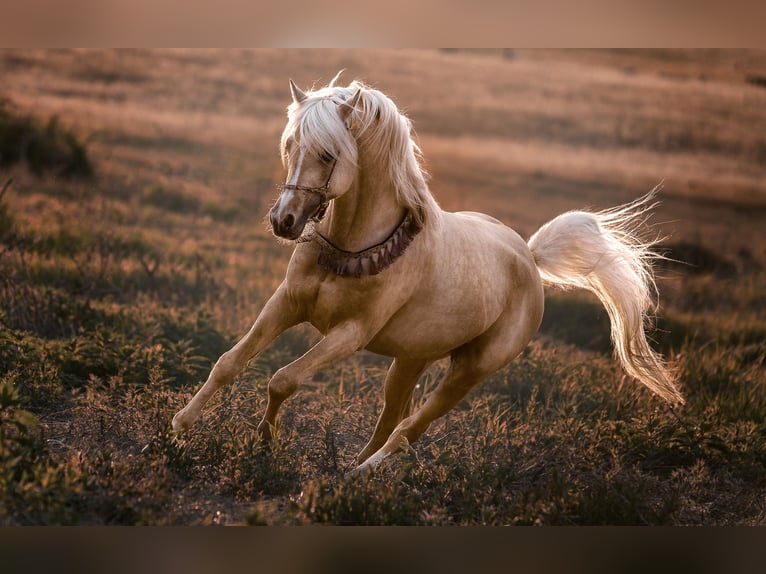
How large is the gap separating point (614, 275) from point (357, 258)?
1.81 meters

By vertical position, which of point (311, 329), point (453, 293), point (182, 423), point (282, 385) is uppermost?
point (453, 293)

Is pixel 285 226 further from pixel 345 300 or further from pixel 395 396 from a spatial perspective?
pixel 395 396

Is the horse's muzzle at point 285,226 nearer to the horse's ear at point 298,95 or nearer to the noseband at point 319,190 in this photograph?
the noseband at point 319,190

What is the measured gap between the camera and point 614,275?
17.6 feet

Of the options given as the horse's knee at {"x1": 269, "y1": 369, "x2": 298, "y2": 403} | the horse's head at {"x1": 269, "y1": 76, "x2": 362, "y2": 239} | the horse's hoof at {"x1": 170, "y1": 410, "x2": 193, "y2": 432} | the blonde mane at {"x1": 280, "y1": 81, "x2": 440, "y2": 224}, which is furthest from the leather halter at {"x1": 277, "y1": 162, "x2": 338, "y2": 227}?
the horse's hoof at {"x1": 170, "y1": 410, "x2": 193, "y2": 432}

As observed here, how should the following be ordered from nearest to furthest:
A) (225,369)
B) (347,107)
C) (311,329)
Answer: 1. (347,107)
2. (225,369)
3. (311,329)

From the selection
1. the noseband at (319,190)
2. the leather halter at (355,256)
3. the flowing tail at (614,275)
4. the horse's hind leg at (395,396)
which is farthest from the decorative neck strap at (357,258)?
the flowing tail at (614,275)

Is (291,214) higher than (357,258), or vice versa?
(291,214)

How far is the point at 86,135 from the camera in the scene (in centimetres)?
902

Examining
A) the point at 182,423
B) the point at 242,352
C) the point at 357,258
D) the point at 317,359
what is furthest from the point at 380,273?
the point at 182,423

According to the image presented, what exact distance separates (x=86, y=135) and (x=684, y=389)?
596cm

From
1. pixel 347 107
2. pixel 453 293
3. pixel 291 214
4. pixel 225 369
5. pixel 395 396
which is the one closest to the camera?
pixel 291 214

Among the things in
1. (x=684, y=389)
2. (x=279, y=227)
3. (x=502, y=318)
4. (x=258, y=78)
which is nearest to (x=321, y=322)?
(x=279, y=227)

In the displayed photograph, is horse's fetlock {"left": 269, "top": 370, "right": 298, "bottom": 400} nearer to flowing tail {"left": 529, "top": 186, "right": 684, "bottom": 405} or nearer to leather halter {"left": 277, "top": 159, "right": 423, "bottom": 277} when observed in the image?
leather halter {"left": 277, "top": 159, "right": 423, "bottom": 277}
